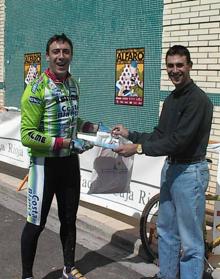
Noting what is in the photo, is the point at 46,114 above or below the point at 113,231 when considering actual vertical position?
above

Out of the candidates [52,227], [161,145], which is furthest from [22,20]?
[161,145]

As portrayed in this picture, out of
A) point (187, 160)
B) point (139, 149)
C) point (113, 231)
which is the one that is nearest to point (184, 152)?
point (187, 160)

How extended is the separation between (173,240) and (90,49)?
471 cm

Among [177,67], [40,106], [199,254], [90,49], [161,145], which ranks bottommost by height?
[199,254]

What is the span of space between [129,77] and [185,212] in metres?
3.88

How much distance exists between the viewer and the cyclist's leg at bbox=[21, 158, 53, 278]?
3699 millimetres

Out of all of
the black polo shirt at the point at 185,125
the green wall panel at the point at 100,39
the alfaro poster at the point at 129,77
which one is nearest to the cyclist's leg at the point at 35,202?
the black polo shirt at the point at 185,125

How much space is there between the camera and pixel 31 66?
9320mm

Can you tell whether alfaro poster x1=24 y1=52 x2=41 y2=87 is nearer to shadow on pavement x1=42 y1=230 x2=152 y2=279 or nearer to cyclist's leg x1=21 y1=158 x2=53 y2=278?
shadow on pavement x1=42 y1=230 x2=152 y2=279

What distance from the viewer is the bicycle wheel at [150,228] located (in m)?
4.53

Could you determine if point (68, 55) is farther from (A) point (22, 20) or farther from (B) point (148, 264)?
(A) point (22, 20)

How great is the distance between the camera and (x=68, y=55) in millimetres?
3645

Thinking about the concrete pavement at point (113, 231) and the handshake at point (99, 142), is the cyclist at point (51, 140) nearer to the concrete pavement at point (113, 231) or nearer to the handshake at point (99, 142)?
the handshake at point (99, 142)

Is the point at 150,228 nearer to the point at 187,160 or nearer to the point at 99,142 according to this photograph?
the point at 99,142
